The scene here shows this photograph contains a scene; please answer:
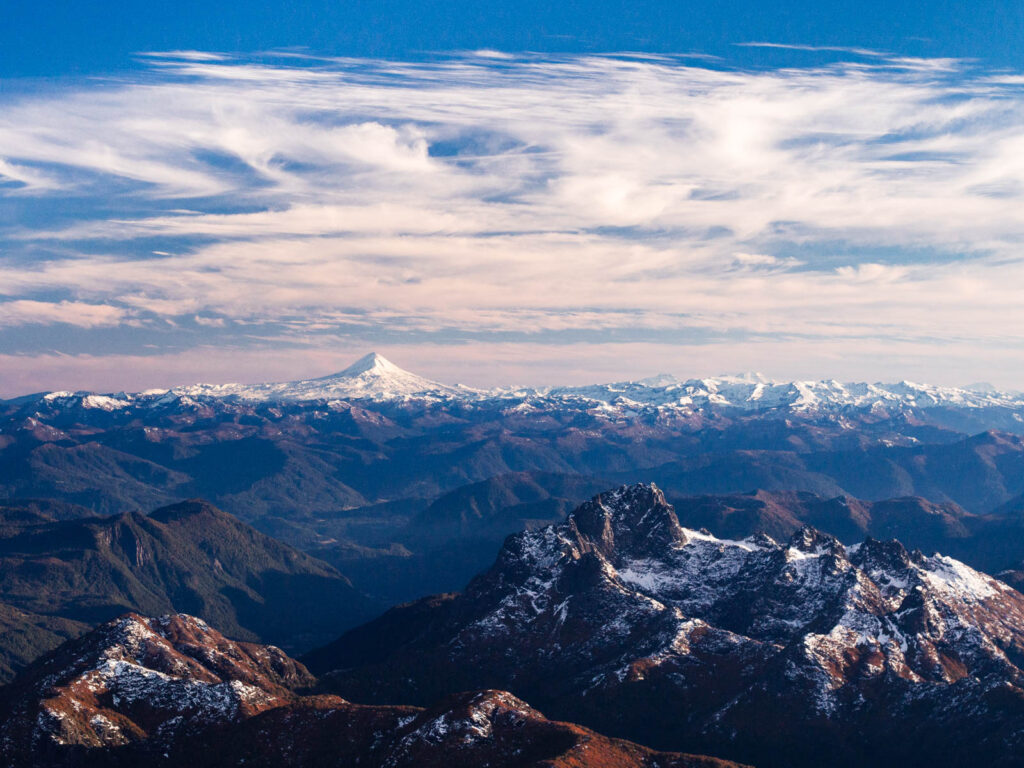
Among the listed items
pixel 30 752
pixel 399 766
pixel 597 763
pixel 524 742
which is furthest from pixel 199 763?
pixel 597 763

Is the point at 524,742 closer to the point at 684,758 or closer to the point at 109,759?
the point at 684,758

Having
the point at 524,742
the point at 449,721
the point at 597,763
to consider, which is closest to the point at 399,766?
the point at 449,721

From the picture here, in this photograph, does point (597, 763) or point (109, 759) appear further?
point (109, 759)

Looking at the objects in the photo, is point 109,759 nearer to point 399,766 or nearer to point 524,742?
point 399,766

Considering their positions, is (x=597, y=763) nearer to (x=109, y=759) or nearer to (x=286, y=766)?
(x=286, y=766)

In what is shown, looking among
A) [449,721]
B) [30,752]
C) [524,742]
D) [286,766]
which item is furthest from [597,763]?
[30,752]

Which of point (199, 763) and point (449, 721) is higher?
point (449, 721)

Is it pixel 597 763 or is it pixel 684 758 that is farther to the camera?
pixel 684 758

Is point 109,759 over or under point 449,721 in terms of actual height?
under
